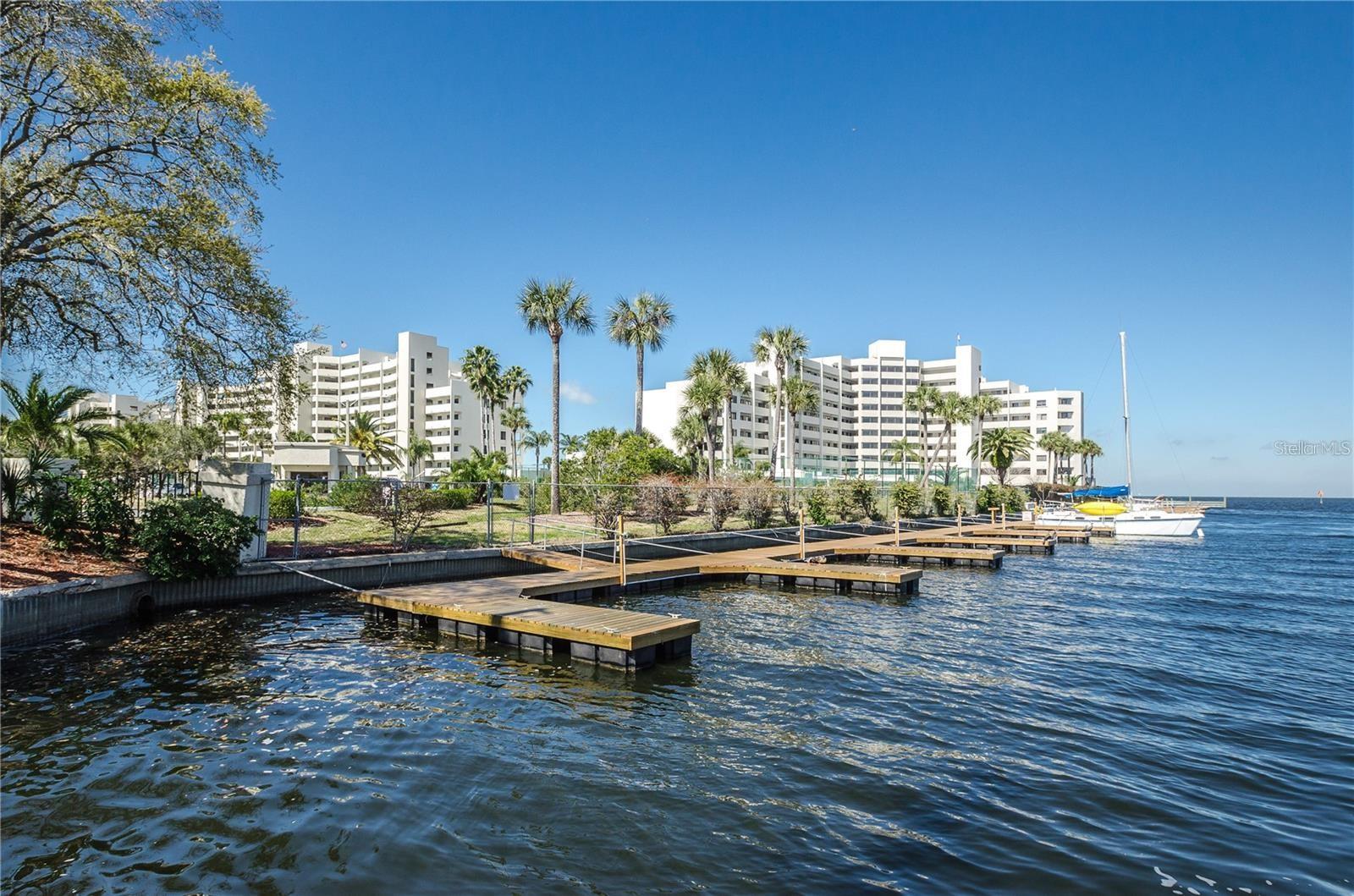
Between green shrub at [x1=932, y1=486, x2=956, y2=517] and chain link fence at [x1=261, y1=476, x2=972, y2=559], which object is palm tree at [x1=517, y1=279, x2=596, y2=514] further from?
green shrub at [x1=932, y1=486, x2=956, y2=517]

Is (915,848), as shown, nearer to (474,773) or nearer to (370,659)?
(474,773)

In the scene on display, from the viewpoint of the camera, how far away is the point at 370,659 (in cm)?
1210

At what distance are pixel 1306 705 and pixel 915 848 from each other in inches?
367

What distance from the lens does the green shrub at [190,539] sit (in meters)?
14.6

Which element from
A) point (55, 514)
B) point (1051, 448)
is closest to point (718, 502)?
point (55, 514)

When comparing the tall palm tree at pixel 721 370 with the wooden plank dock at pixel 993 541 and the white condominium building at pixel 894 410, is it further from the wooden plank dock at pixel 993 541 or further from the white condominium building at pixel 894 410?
the white condominium building at pixel 894 410

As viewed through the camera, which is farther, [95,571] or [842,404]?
[842,404]

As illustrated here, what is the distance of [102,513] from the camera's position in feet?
49.4

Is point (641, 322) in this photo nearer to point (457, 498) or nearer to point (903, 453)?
point (457, 498)

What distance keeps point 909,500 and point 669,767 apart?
41.5 metres

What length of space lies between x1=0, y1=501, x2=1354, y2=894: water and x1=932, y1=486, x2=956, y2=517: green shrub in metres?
37.7

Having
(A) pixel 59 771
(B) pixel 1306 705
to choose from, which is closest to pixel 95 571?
(A) pixel 59 771

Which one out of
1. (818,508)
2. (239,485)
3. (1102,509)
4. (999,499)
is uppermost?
(239,485)

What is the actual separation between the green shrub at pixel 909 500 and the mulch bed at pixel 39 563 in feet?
126
